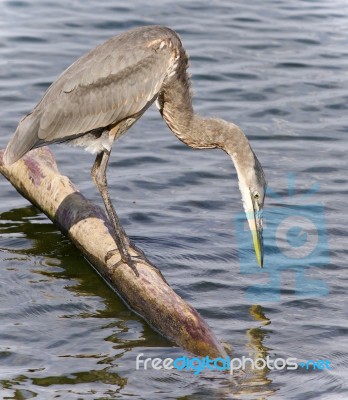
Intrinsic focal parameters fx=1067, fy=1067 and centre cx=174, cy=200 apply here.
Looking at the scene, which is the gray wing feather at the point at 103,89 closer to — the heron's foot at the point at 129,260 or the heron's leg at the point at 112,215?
the heron's leg at the point at 112,215

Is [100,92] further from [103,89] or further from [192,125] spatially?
[192,125]

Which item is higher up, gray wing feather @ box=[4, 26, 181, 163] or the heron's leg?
gray wing feather @ box=[4, 26, 181, 163]

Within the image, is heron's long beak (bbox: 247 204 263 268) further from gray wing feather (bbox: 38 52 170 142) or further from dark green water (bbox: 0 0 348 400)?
gray wing feather (bbox: 38 52 170 142)

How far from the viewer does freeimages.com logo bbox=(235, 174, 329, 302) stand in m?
9.48

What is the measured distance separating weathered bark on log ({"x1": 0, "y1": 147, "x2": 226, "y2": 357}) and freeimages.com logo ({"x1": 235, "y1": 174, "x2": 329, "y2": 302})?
132 cm

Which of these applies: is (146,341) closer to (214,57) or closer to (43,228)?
(43,228)

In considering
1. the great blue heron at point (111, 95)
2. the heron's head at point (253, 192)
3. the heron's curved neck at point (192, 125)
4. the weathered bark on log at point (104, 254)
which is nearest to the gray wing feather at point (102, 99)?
the great blue heron at point (111, 95)

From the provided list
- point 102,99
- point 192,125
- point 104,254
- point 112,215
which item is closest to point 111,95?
point 102,99

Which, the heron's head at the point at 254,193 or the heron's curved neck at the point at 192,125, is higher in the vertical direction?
the heron's curved neck at the point at 192,125

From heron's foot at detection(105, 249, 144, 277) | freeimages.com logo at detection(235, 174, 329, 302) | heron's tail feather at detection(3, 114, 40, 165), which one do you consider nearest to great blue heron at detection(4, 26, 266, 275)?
heron's tail feather at detection(3, 114, 40, 165)

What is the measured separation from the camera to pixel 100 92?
9.39 metres

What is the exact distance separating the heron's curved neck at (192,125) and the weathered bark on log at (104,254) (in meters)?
1.06

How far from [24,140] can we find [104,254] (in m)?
1.24

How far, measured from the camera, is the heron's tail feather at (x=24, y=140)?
9211mm
